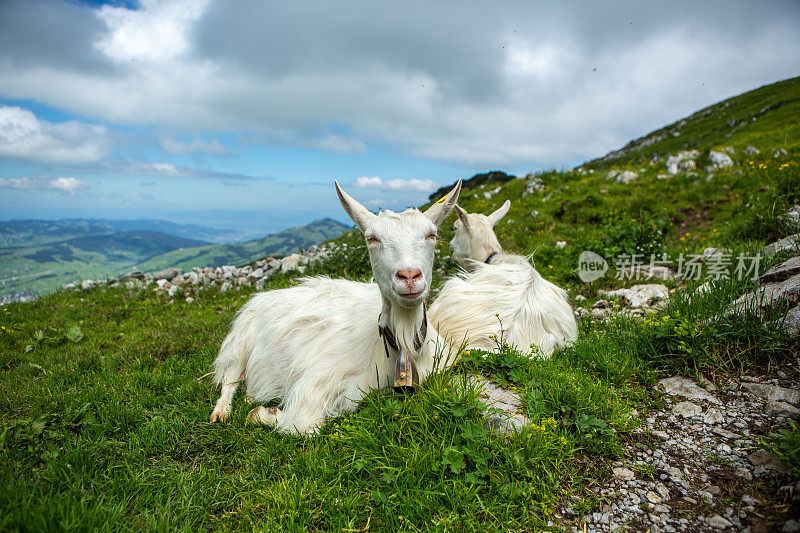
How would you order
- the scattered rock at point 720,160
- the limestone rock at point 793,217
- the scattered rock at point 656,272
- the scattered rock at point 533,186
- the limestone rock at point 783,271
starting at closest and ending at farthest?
the limestone rock at point 783,271 → the limestone rock at point 793,217 → the scattered rock at point 656,272 → the scattered rock at point 720,160 → the scattered rock at point 533,186

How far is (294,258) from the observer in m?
9.50

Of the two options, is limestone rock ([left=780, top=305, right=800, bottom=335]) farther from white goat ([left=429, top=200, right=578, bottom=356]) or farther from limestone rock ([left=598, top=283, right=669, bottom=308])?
limestone rock ([left=598, top=283, right=669, bottom=308])

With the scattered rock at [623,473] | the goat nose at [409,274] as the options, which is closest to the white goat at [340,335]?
the goat nose at [409,274]

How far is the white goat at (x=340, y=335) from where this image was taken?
300 centimetres

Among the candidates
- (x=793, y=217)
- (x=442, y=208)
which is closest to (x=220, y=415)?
(x=442, y=208)

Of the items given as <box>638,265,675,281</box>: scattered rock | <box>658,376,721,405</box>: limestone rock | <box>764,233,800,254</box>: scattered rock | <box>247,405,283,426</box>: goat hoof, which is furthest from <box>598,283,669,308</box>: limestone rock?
<box>247,405,283,426</box>: goat hoof

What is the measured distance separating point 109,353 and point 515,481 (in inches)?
234

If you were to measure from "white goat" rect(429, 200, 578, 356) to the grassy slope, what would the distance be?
38 centimetres

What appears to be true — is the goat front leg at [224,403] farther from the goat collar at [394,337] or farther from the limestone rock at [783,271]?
the limestone rock at [783,271]

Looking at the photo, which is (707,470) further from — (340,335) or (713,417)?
(340,335)

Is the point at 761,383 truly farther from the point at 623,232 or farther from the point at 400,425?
the point at 623,232

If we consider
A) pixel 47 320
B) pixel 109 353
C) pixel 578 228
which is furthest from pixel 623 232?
pixel 47 320

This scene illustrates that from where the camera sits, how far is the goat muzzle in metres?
3.18

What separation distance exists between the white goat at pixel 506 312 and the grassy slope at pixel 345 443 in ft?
1.26
